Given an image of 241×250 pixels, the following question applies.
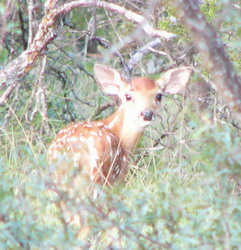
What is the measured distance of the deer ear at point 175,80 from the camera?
260 inches

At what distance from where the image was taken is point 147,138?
7.45 metres

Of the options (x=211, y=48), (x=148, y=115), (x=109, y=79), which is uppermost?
(x=211, y=48)

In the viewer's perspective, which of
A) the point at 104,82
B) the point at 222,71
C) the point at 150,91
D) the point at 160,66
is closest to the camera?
the point at 222,71

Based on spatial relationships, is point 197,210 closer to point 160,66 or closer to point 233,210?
point 233,210

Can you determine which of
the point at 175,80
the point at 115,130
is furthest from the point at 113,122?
the point at 175,80

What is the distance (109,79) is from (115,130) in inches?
24.8

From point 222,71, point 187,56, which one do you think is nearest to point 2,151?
point 187,56

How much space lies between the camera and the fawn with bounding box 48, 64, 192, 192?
5602 mm

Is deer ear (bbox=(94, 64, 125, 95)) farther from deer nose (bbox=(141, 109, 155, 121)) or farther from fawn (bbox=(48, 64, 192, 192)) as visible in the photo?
deer nose (bbox=(141, 109, 155, 121))

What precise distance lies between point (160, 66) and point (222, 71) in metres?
5.74

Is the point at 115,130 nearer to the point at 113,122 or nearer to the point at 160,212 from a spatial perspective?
the point at 113,122

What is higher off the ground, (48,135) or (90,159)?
(90,159)

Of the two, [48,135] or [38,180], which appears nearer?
[38,180]

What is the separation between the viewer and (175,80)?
6.69 metres
